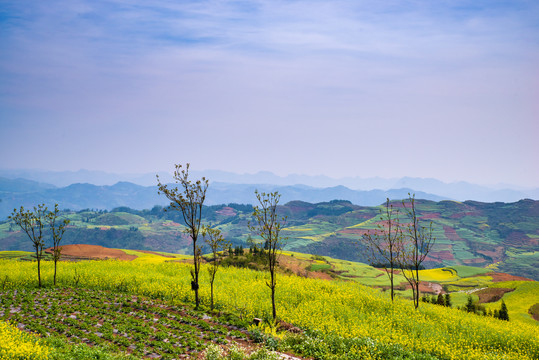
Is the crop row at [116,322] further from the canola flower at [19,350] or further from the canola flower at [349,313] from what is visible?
the canola flower at [19,350]

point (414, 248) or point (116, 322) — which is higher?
point (414, 248)

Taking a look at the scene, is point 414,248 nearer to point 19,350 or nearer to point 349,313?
point 349,313

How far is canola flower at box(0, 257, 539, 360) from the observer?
20.3m

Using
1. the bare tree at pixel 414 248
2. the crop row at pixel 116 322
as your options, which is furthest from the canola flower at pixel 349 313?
the crop row at pixel 116 322

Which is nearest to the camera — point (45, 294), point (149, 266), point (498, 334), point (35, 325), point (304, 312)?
point (35, 325)

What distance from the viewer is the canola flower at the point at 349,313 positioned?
20297 millimetres

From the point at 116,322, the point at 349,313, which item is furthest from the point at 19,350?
the point at 349,313

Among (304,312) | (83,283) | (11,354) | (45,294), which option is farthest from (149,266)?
(11,354)

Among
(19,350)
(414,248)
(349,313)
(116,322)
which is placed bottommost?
(349,313)

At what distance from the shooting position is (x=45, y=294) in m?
29.0

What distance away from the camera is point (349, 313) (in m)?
24.4

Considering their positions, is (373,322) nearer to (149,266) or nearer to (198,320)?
(198,320)

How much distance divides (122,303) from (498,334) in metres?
28.3

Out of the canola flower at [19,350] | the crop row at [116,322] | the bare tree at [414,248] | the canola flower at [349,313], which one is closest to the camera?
the canola flower at [19,350]
